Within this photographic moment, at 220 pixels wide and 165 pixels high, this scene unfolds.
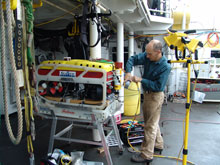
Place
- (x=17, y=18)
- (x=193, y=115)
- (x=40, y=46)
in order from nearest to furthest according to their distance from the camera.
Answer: (x=17, y=18), (x=193, y=115), (x=40, y=46)

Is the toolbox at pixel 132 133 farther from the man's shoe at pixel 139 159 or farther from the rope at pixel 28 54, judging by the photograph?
the rope at pixel 28 54

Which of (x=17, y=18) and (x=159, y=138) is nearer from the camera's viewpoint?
(x=17, y=18)

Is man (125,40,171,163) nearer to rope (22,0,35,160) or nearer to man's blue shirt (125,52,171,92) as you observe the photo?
man's blue shirt (125,52,171,92)

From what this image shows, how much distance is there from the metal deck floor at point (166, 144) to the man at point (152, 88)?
323 millimetres

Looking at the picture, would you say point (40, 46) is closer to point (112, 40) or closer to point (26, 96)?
point (112, 40)

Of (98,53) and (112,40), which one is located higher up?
(112,40)

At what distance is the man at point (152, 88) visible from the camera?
289cm

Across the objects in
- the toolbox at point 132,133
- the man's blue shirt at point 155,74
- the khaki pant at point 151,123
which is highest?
the man's blue shirt at point 155,74

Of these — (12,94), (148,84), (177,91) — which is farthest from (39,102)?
(177,91)

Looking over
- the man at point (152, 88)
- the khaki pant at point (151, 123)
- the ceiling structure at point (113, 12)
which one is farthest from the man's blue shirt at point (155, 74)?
the ceiling structure at point (113, 12)

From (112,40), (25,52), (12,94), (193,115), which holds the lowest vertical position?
(193,115)

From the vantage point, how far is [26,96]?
132 cm

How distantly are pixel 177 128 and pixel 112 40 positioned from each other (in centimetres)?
553

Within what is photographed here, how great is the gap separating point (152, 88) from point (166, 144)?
1.68m
